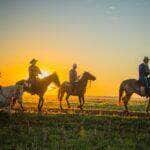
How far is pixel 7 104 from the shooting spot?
26.4 metres

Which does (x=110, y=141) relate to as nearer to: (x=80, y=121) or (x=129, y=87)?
(x=80, y=121)

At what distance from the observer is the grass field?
1716 cm

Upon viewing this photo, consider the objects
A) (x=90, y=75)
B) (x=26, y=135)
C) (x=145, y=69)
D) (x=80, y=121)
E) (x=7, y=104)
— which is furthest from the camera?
(x=90, y=75)

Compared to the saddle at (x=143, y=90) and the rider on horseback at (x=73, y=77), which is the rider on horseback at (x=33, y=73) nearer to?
the rider on horseback at (x=73, y=77)

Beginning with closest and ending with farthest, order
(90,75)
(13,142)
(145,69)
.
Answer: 1. (13,142)
2. (145,69)
3. (90,75)

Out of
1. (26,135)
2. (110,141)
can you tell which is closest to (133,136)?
(110,141)

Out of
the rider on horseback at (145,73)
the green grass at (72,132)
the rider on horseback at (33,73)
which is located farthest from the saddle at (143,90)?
the rider on horseback at (33,73)

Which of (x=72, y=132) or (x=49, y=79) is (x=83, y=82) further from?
(x=72, y=132)

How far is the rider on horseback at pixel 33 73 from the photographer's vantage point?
100 ft

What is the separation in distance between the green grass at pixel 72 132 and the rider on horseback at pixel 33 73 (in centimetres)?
527

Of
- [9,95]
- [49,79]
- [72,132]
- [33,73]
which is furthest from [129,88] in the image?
[72,132]

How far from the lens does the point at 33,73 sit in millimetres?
30766

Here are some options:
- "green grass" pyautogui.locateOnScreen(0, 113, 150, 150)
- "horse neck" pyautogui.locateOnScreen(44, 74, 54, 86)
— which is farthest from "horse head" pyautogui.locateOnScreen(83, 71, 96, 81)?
"green grass" pyautogui.locateOnScreen(0, 113, 150, 150)

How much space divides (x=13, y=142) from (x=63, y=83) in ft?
59.0
